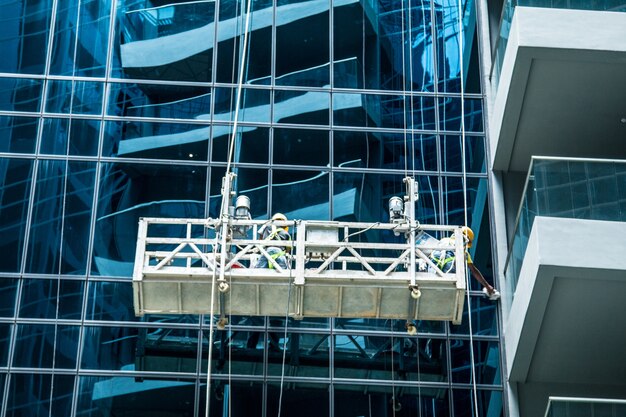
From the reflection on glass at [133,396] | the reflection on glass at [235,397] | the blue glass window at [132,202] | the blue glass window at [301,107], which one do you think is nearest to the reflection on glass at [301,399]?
the reflection on glass at [235,397]

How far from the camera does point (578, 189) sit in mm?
23500

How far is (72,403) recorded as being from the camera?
25.8m

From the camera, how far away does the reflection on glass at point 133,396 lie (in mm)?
25750

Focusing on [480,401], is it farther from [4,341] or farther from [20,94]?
[20,94]

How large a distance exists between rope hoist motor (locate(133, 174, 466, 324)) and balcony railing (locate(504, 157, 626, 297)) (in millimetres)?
1822

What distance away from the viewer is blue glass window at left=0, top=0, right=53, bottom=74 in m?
29.2

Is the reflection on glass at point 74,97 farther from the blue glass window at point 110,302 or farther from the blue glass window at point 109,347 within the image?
the blue glass window at point 109,347

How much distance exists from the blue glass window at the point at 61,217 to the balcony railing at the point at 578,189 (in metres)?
8.88

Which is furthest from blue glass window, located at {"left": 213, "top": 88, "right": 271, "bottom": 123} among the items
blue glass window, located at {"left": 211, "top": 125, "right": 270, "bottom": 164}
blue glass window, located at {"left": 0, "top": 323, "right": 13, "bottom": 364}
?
blue glass window, located at {"left": 0, "top": 323, "right": 13, "bottom": 364}

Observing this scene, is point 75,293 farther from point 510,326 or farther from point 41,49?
point 510,326

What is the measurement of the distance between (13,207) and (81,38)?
4153 millimetres

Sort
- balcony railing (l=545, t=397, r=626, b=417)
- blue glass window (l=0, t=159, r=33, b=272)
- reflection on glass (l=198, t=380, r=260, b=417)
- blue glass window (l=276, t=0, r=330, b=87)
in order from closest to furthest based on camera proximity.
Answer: balcony railing (l=545, t=397, r=626, b=417) → reflection on glass (l=198, t=380, r=260, b=417) → blue glass window (l=0, t=159, r=33, b=272) → blue glass window (l=276, t=0, r=330, b=87)

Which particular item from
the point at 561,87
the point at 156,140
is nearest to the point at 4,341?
the point at 156,140

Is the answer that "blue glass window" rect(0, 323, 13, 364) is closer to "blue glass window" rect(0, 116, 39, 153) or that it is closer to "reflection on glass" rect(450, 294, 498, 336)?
"blue glass window" rect(0, 116, 39, 153)
